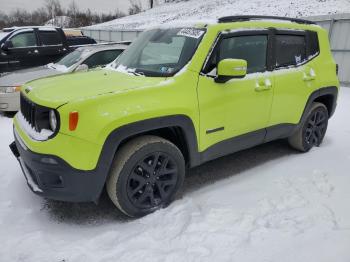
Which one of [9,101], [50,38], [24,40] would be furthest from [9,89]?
[50,38]

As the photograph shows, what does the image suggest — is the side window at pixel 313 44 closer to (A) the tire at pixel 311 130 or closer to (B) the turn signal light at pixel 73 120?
(A) the tire at pixel 311 130

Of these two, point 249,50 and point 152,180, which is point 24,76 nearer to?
point 152,180

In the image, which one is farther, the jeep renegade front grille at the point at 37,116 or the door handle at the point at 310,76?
the door handle at the point at 310,76

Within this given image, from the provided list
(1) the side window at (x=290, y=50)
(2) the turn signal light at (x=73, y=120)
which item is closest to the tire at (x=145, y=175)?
(2) the turn signal light at (x=73, y=120)

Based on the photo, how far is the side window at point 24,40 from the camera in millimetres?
8914

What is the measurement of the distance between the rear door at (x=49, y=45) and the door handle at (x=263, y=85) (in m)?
7.61

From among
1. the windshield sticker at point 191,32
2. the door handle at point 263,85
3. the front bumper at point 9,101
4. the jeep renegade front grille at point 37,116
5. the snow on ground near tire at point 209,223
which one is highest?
the windshield sticker at point 191,32

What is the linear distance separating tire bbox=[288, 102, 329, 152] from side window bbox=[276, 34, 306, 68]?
2.58 feet

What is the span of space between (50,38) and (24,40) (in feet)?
2.37

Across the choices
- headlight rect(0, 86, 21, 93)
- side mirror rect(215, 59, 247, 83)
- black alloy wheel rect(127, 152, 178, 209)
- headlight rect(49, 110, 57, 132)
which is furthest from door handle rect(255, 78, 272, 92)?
headlight rect(0, 86, 21, 93)

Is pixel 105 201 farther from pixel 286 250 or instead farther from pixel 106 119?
pixel 286 250

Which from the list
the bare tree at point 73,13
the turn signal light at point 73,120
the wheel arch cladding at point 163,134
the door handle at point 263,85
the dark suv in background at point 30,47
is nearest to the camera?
the turn signal light at point 73,120

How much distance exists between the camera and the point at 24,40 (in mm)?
9133

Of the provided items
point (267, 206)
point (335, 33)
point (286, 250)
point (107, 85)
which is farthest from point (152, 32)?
point (335, 33)
